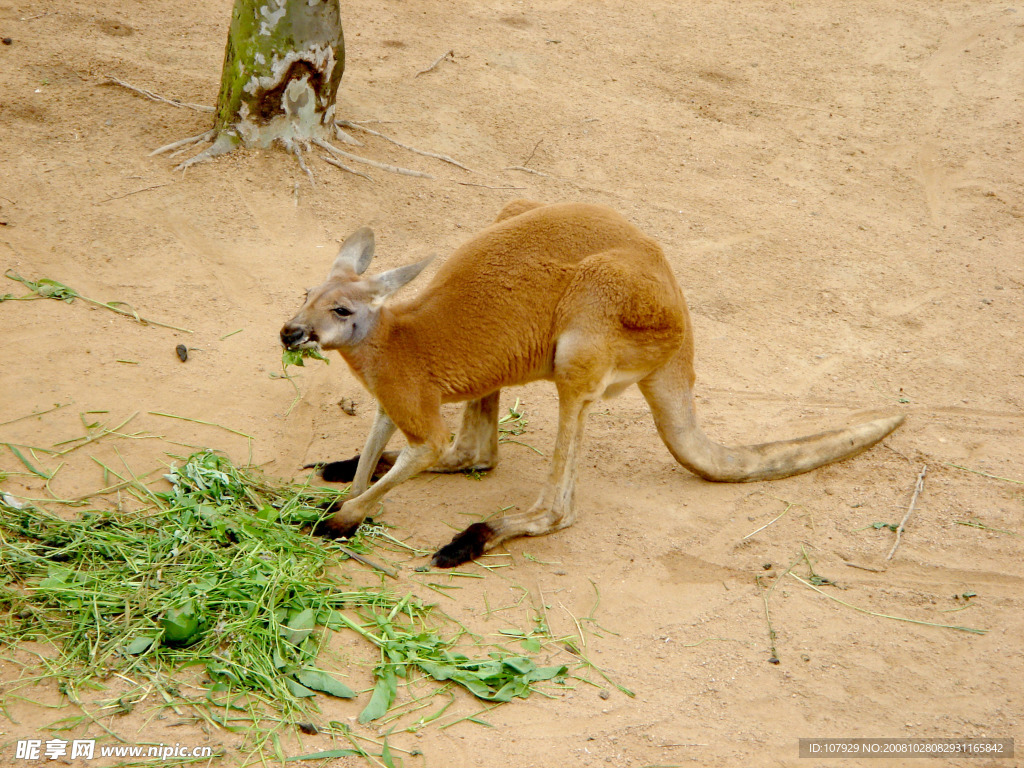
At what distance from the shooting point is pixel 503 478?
5.71m

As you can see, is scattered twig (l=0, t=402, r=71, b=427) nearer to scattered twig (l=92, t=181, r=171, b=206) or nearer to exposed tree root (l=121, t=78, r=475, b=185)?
scattered twig (l=92, t=181, r=171, b=206)

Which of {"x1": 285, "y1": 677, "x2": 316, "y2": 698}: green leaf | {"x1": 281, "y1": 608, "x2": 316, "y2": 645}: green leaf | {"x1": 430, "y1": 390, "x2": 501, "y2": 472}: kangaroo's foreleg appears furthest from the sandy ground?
{"x1": 281, "y1": 608, "x2": 316, "y2": 645}: green leaf

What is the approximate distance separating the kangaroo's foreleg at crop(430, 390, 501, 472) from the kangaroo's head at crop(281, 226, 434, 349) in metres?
1.01

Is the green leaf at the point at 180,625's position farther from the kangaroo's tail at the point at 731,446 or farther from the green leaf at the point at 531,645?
the kangaroo's tail at the point at 731,446

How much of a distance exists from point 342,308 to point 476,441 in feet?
4.44

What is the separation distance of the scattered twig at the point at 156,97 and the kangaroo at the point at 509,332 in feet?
13.4

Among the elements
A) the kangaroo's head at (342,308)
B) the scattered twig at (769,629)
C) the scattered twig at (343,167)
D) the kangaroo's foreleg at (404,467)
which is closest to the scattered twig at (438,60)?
the scattered twig at (343,167)

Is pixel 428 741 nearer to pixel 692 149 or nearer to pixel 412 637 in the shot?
pixel 412 637

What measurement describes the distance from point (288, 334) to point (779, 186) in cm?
591

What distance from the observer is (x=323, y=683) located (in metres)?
3.90

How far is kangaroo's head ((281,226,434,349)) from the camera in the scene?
4527 millimetres

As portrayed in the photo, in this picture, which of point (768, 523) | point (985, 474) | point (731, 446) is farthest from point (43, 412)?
point (985, 474)

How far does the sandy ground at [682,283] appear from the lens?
169 inches

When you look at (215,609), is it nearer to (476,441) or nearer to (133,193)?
(476,441)
